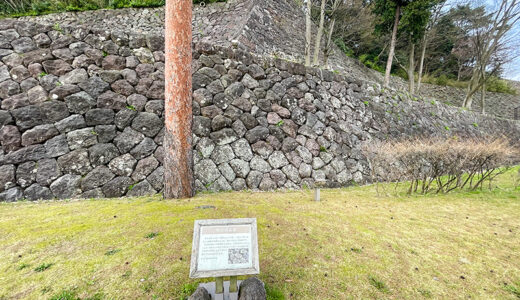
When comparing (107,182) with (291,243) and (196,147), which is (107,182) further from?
(291,243)

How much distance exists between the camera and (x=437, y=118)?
397 inches

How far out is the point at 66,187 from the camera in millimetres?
4289

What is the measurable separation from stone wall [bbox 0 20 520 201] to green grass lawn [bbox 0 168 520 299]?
731 mm

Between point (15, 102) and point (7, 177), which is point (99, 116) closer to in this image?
point (15, 102)

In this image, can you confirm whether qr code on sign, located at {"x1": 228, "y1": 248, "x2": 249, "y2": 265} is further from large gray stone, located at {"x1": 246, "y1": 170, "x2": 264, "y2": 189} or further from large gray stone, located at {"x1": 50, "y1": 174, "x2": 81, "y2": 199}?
large gray stone, located at {"x1": 50, "y1": 174, "x2": 81, "y2": 199}

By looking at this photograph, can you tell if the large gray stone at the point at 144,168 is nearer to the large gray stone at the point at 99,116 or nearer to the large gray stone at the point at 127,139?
the large gray stone at the point at 127,139

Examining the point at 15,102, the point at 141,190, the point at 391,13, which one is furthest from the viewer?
the point at 391,13

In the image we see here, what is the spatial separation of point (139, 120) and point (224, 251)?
4.31 meters

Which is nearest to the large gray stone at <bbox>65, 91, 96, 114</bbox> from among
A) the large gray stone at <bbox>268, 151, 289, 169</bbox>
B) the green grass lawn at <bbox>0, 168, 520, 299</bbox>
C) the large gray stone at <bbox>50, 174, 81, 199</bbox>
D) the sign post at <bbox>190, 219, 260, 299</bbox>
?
the large gray stone at <bbox>50, 174, 81, 199</bbox>

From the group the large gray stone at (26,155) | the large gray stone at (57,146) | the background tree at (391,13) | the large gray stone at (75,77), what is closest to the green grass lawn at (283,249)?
the large gray stone at (26,155)

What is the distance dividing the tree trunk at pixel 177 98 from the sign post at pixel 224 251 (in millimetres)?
2710

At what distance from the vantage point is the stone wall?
436cm

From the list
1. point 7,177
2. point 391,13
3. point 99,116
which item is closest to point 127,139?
point 99,116

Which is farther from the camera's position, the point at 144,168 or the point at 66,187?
the point at 144,168
